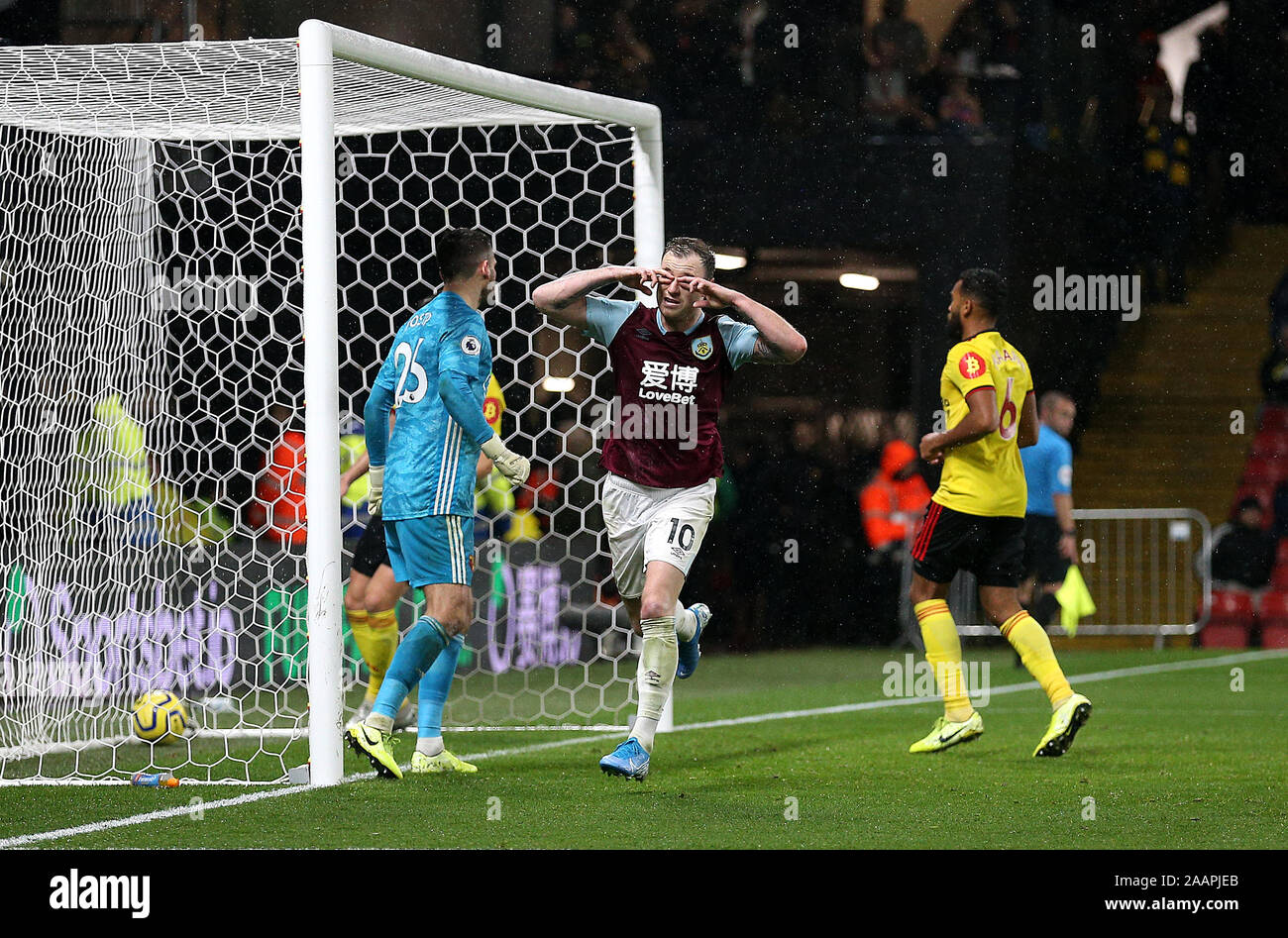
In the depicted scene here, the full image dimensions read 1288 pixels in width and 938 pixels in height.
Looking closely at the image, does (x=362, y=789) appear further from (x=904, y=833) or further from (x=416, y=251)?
(x=416, y=251)

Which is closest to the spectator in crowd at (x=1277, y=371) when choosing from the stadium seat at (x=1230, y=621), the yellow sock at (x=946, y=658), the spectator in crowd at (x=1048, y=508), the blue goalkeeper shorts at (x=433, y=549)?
the stadium seat at (x=1230, y=621)

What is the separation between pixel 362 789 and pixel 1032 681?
6.37 meters

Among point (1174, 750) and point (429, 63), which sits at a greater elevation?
point (429, 63)

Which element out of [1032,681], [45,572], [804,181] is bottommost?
[1032,681]

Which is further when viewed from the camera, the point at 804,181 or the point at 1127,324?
the point at 1127,324

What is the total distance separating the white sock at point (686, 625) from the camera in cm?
622

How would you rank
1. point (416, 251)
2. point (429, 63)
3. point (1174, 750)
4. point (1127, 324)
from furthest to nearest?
point (1127, 324), point (416, 251), point (1174, 750), point (429, 63)

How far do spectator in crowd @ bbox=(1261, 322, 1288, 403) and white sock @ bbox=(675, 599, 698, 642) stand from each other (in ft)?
38.0

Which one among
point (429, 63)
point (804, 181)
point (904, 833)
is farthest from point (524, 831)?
point (804, 181)

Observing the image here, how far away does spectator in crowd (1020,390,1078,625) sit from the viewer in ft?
34.3

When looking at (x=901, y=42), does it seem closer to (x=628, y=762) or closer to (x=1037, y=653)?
(x=1037, y=653)

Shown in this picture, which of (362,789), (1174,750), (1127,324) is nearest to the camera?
(362,789)

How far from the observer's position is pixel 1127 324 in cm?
1678

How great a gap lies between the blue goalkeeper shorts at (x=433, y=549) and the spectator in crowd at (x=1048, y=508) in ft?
16.0
